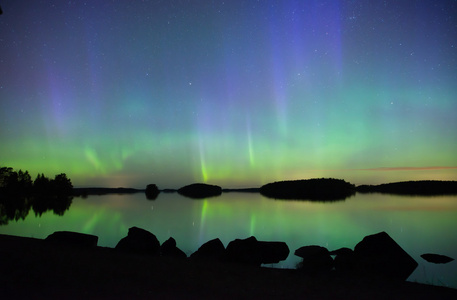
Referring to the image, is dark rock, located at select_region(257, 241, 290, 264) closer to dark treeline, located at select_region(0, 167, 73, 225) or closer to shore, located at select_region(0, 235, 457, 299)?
shore, located at select_region(0, 235, 457, 299)

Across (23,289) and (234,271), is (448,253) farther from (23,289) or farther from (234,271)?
(23,289)

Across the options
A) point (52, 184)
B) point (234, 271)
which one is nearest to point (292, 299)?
point (234, 271)

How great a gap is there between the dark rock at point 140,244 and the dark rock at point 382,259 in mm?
10864

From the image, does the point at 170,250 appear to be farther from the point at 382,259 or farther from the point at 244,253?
the point at 382,259

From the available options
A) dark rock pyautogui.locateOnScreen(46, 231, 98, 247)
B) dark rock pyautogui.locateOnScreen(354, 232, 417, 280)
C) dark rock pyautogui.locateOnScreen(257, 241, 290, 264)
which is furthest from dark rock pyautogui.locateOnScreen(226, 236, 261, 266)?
dark rock pyautogui.locateOnScreen(46, 231, 98, 247)

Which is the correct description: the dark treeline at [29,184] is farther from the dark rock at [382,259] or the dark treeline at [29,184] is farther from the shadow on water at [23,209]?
the dark rock at [382,259]

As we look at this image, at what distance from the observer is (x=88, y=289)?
9.09 meters

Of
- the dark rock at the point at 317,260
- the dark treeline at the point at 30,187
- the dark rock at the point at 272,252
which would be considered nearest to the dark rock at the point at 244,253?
the dark rock at the point at 272,252

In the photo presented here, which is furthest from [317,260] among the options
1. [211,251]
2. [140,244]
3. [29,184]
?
[29,184]

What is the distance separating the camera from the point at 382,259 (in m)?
14.9

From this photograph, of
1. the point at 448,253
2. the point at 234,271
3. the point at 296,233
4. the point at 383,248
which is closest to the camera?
the point at 234,271

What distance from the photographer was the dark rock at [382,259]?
47.6 feet

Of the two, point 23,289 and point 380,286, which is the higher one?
point 23,289

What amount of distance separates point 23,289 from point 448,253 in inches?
1051
